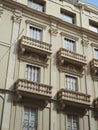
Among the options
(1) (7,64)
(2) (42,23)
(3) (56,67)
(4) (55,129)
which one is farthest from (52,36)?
(4) (55,129)

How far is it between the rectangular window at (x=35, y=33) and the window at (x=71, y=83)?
425 centimetres

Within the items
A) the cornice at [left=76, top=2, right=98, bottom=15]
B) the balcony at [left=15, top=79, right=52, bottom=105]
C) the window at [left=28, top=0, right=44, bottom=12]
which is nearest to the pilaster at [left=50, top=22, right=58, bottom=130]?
the balcony at [left=15, top=79, right=52, bottom=105]

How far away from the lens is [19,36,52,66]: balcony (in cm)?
1897

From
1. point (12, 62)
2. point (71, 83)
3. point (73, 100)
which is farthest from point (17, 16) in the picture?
point (73, 100)

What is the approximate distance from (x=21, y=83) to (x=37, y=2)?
954cm

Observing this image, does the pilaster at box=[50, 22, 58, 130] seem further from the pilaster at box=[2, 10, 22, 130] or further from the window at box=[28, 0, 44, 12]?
the pilaster at box=[2, 10, 22, 130]

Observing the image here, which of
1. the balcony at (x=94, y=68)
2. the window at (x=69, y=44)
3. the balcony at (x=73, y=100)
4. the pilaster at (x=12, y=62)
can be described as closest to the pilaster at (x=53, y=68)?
the balcony at (x=73, y=100)

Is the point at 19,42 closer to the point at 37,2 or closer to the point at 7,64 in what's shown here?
the point at 7,64

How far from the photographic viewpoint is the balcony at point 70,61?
2022 cm

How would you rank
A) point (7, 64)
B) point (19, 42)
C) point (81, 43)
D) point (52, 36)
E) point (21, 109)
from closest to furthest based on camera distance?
point (21, 109) → point (7, 64) → point (19, 42) → point (52, 36) → point (81, 43)

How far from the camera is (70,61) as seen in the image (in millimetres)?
20594

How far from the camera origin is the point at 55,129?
1733 cm

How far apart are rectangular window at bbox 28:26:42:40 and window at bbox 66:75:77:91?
4254 mm

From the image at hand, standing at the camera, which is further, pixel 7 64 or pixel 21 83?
pixel 7 64
